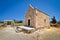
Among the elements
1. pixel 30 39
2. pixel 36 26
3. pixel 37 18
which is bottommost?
pixel 30 39

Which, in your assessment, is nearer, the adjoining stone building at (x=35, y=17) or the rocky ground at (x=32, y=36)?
the rocky ground at (x=32, y=36)

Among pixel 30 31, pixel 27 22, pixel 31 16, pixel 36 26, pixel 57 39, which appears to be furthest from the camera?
pixel 27 22

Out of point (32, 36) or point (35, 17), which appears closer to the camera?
point (32, 36)

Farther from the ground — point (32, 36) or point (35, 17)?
point (35, 17)

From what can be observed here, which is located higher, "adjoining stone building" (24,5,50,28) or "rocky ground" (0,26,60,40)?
"adjoining stone building" (24,5,50,28)

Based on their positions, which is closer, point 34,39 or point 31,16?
point 34,39

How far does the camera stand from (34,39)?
332 inches

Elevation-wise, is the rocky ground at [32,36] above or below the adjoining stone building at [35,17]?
below

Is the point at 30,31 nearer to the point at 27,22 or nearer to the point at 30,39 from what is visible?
the point at 30,39

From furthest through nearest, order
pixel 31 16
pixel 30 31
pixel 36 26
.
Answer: pixel 31 16, pixel 36 26, pixel 30 31

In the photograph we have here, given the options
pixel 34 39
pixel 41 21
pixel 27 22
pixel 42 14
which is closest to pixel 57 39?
pixel 34 39

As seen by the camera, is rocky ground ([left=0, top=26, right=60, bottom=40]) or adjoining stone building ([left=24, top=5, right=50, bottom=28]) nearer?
rocky ground ([left=0, top=26, right=60, bottom=40])

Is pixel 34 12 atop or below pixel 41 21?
atop

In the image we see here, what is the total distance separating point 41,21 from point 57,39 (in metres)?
6.46
